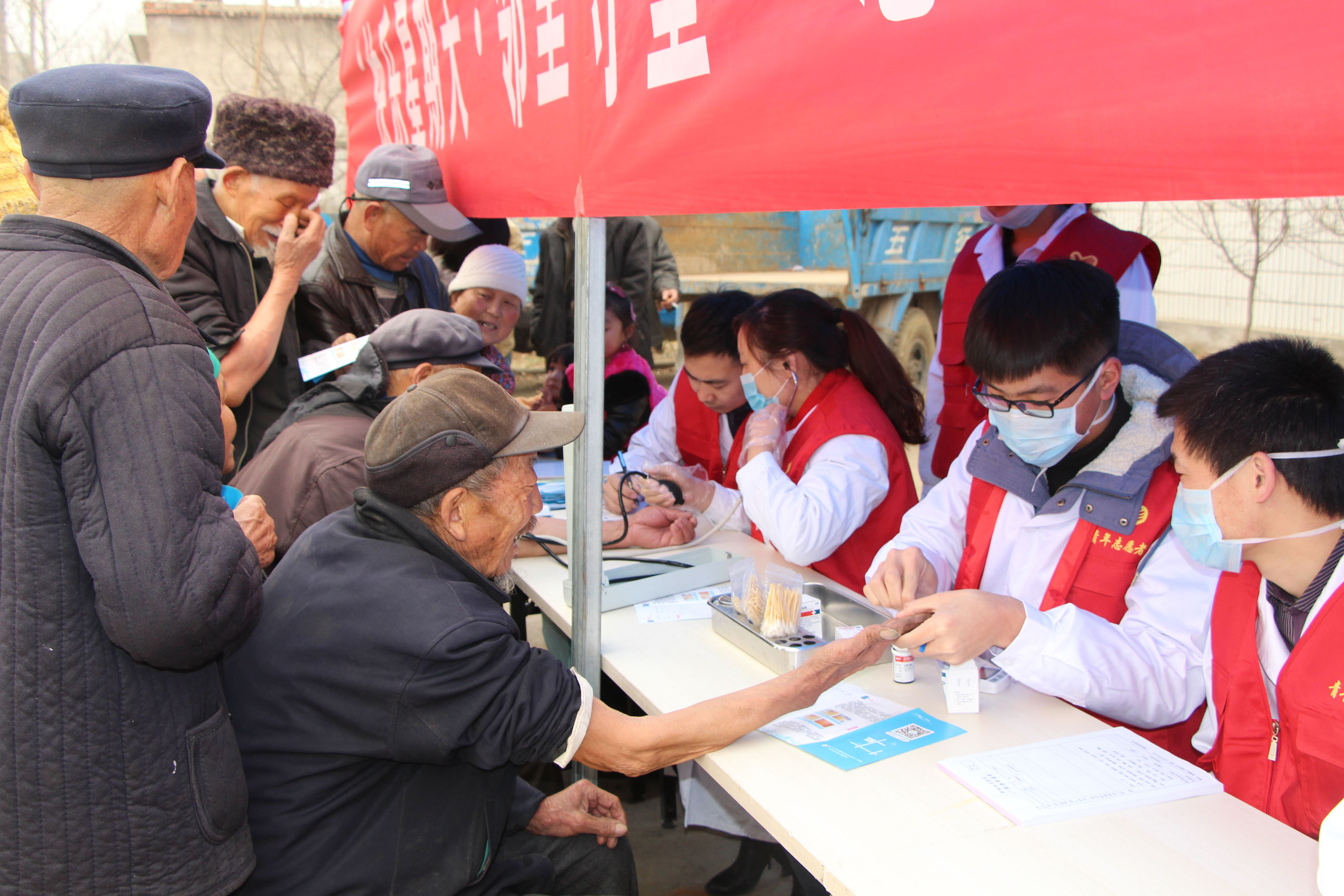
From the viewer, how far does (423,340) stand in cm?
261

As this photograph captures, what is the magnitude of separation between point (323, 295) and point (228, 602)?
7.32ft

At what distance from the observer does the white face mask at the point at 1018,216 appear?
3.20m

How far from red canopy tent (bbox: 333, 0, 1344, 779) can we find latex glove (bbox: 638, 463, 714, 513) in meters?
0.87

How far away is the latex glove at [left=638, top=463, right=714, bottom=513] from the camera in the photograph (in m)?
3.05

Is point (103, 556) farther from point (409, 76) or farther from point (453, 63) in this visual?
point (409, 76)

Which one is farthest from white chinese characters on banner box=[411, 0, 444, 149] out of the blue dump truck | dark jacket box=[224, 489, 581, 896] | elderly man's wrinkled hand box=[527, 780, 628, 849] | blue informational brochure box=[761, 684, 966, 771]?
the blue dump truck

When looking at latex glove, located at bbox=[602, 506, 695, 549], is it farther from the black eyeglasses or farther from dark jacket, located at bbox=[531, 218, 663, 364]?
dark jacket, located at bbox=[531, 218, 663, 364]

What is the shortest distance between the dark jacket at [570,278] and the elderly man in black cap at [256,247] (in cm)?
244

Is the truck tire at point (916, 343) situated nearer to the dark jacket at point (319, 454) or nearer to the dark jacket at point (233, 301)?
the dark jacket at point (233, 301)

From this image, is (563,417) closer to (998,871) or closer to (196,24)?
(998,871)

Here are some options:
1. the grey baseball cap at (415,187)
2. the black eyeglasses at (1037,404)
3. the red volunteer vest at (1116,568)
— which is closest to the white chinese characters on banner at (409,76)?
the grey baseball cap at (415,187)

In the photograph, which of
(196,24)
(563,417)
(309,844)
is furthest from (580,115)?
(196,24)

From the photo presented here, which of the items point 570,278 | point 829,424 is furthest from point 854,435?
point 570,278

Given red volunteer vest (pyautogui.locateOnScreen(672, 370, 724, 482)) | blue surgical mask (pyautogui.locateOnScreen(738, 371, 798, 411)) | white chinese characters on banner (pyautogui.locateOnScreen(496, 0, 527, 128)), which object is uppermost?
white chinese characters on banner (pyautogui.locateOnScreen(496, 0, 527, 128))
